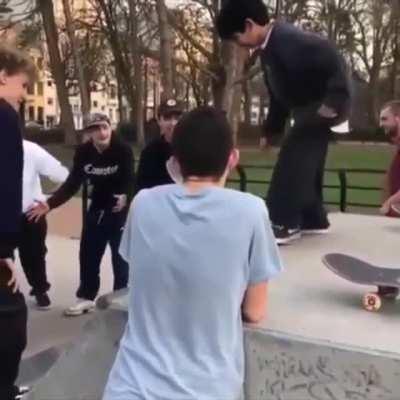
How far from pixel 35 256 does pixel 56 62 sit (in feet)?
83.7

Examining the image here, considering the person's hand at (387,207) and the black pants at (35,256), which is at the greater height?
the person's hand at (387,207)

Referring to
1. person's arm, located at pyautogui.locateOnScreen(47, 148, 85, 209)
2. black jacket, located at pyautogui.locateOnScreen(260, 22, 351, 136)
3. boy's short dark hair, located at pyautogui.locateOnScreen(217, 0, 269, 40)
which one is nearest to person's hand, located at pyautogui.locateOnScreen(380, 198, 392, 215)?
black jacket, located at pyautogui.locateOnScreen(260, 22, 351, 136)

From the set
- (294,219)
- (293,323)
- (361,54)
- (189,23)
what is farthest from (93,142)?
(361,54)

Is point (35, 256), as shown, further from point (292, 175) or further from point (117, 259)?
point (292, 175)

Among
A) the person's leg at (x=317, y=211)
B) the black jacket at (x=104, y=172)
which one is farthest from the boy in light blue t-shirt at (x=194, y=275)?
the black jacket at (x=104, y=172)

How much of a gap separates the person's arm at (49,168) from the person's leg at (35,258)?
0.42m

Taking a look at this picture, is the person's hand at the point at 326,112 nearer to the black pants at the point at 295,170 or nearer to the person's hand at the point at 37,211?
the black pants at the point at 295,170

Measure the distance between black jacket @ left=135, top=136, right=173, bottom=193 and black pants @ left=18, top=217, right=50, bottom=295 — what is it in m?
1.36

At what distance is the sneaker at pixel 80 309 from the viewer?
22.3ft

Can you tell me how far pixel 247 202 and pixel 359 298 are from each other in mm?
1431

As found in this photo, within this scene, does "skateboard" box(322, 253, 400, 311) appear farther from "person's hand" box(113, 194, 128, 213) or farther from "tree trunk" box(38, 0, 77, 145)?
"tree trunk" box(38, 0, 77, 145)

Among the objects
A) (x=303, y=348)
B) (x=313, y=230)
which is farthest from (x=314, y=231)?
(x=303, y=348)

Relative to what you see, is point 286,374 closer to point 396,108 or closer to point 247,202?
point 247,202

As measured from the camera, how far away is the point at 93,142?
6.81m
